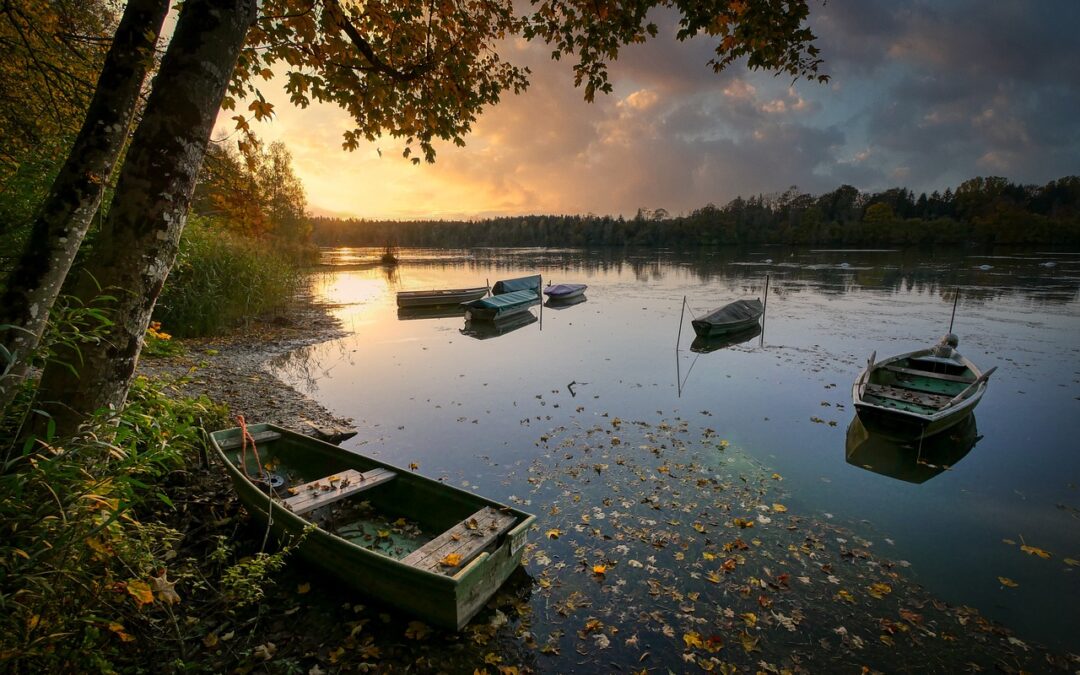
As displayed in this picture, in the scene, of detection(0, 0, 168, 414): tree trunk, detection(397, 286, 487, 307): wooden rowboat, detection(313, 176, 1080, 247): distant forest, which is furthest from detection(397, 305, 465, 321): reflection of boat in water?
detection(313, 176, 1080, 247): distant forest

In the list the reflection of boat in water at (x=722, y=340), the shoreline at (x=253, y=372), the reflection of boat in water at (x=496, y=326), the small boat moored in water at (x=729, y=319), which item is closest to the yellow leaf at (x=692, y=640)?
the shoreline at (x=253, y=372)

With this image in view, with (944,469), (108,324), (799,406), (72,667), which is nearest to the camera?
(72,667)

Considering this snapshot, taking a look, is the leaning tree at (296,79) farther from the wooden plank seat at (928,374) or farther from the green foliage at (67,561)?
the wooden plank seat at (928,374)

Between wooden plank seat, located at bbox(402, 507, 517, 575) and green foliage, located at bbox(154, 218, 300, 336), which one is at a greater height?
green foliage, located at bbox(154, 218, 300, 336)

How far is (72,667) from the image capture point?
A: 2.75 metres

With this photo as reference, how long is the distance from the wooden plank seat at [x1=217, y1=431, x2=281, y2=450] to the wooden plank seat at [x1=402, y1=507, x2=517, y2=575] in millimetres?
3681

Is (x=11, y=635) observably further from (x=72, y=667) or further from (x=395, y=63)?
(x=395, y=63)

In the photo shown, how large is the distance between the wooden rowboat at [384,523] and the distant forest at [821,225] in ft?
375

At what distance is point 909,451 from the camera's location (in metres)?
10.2

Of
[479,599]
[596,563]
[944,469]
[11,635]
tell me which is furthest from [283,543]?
[944,469]

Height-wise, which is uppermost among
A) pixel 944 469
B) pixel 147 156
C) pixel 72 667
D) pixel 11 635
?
pixel 147 156

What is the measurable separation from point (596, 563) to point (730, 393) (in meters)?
9.39

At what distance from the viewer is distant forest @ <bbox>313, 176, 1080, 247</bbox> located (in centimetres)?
10056

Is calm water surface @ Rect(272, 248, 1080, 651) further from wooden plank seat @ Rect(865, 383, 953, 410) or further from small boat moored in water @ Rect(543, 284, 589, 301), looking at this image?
small boat moored in water @ Rect(543, 284, 589, 301)
